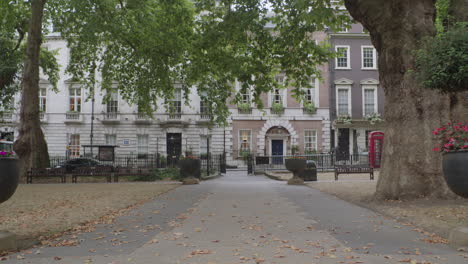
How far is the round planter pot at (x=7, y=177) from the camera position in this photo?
16.2ft

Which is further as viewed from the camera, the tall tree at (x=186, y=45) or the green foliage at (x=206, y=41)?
the tall tree at (x=186, y=45)

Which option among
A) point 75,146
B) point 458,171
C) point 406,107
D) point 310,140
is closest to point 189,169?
point 406,107

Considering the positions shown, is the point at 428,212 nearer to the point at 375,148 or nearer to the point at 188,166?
the point at 188,166

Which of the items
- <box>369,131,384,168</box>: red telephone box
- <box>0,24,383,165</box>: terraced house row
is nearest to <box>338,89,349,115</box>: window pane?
<box>0,24,383,165</box>: terraced house row

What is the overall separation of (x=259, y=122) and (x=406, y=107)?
97.2 ft

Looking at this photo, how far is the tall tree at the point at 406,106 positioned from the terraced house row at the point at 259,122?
28457 mm

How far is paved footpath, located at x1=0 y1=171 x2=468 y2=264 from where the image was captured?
4.39 meters

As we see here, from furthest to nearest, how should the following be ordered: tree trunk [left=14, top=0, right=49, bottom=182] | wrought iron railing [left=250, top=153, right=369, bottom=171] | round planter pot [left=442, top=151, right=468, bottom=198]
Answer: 1. wrought iron railing [left=250, top=153, right=369, bottom=171]
2. tree trunk [left=14, top=0, right=49, bottom=182]
3. round planter pot [left=442, top=151, right=468, bottom=198]

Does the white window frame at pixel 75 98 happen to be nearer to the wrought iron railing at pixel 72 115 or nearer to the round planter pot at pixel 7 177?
the wrought iron railing at pixel 72 115

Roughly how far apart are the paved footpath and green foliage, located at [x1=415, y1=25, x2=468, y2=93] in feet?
7.19

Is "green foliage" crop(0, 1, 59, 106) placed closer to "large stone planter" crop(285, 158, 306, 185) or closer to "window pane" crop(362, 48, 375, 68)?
"large stone planter" crop(285, 158, 306, 185)

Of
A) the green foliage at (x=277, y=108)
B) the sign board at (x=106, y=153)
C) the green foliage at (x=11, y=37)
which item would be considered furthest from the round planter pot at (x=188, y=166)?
the green foliage at (x=277, y=108)

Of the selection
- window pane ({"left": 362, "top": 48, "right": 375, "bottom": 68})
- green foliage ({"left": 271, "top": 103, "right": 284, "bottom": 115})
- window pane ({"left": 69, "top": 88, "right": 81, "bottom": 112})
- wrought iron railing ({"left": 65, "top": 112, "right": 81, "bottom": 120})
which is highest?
window pane ({"left": 362, "top": 48, "right": 375, "bottom": 68})

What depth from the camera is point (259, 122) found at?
38594mm
